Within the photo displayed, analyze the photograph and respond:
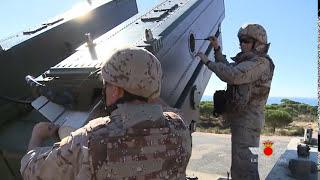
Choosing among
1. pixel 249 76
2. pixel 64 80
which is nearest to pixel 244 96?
pixel 249 76

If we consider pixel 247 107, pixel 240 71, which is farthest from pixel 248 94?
pixel 240 71

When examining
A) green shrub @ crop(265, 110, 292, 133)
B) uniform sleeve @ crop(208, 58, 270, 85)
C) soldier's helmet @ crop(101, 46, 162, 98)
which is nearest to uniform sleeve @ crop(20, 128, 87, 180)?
soldier's helmet @ crop(101, 46, 162, 98)

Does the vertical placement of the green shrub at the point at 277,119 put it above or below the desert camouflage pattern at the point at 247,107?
below

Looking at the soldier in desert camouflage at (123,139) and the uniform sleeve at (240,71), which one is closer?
the soldier in desert camouflage at (123,139)

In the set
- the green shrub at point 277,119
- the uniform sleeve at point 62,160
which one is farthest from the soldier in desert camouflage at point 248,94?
the green shrub at point 277,119

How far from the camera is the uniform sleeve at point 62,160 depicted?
1.99 metres

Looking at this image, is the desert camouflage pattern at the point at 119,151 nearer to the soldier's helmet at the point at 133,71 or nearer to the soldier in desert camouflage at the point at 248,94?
the soldier's helmet at the point at 133,71

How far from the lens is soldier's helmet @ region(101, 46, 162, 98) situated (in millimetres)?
1984

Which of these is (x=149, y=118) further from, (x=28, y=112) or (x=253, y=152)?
(x=253, y=152)

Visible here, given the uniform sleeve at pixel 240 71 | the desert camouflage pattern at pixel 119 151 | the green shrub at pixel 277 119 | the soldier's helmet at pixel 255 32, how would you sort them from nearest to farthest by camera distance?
1. the desert camouflage pattern at pixel 119 151
2. the uniform sleeve at pixel 240 71
3. the soldier's helmet at pixel 255 32
4. the green shrub at pixel 277 119

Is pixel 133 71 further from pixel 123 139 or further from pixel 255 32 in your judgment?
pixel 255 32

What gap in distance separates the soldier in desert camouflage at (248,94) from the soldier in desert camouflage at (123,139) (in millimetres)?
2192

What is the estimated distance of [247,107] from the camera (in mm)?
4352

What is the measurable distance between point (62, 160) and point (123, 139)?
0.26m
